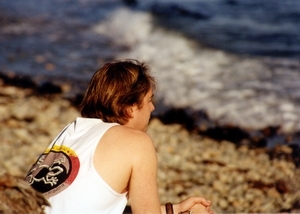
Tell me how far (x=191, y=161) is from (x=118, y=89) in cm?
236

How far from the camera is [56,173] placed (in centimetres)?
234

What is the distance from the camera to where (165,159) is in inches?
192

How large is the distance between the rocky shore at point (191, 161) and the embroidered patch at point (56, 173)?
207 centimetres

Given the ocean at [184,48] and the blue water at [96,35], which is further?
the blue water at [96,35]

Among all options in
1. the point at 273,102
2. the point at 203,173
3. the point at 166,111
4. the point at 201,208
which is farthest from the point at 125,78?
the point at 273,102

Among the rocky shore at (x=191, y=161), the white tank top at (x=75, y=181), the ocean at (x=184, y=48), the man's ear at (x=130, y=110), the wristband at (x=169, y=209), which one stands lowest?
the rocky shore at (x=191, y=161)

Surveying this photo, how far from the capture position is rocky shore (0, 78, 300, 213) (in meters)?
4.46

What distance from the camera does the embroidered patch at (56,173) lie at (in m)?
2.33

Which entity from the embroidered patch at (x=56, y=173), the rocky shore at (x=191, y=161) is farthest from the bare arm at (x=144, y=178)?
the rocky shore at (x=191, y=161)

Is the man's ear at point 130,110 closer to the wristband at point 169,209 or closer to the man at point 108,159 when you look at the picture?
the man at point 108,159

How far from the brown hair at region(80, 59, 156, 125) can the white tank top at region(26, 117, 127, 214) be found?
17cm

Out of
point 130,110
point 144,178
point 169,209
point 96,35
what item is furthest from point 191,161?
point 96,35

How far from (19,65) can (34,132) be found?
142cm

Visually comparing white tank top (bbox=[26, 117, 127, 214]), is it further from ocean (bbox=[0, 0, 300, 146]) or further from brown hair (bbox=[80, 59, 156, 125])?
ocean (bbox=[0, 0, 300, 146])
